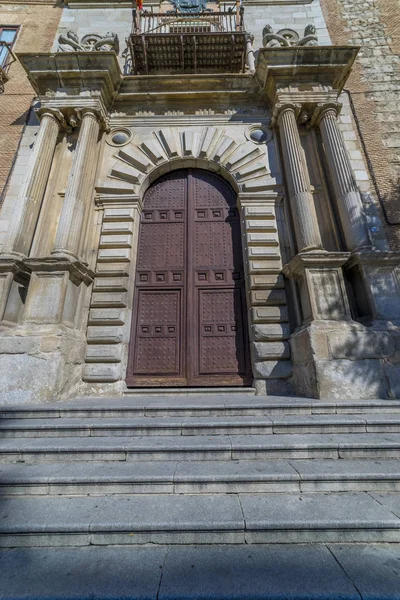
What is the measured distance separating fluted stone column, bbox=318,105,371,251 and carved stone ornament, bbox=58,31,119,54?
635cm

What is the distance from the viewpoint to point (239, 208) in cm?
704

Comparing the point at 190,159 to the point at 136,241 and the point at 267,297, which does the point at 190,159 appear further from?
the point at 267,297

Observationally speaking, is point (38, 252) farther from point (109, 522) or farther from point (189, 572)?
Answer: point (189, 572)

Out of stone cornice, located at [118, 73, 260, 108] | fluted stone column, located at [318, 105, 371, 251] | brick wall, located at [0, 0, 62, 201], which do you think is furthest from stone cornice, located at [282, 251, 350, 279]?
brick wall, located at [0, 0, 62, 201]

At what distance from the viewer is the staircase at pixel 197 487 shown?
1.95m

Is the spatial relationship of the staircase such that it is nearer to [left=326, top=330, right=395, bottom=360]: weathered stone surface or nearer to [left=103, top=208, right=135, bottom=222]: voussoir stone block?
[left=326, top=330, right=395, bottom=360]: weathered stone surface

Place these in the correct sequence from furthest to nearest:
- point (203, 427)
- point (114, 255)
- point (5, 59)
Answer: point (5, 59)
point (114, 255)
point (203, 427)

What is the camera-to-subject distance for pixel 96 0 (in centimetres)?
1016

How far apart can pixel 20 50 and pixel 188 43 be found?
598cm

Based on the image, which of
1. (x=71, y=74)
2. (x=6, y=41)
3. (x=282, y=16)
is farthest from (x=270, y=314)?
(x=6, y=41)

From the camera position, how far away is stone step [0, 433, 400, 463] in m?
2.85

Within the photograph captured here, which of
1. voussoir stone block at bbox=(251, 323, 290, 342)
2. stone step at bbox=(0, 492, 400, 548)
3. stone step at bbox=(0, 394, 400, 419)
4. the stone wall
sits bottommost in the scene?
stone step at bbox=(0, 492, 400, 548)

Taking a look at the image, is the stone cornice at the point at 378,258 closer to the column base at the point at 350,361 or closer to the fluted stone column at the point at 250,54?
the column base at the point at 350,361

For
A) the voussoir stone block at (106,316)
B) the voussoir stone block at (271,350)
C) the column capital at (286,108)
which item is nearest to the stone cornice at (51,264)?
the voussoir stone block at (106,316)
